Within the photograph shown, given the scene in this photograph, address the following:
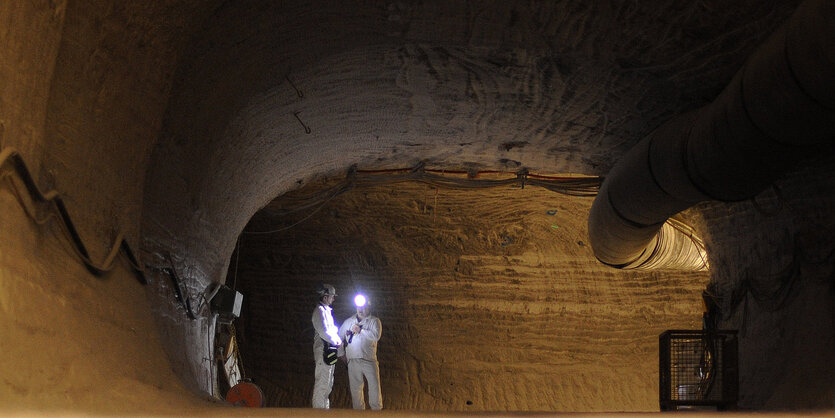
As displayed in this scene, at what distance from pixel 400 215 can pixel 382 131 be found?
2.99 metres

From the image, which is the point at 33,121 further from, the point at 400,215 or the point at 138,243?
the point at 400,215

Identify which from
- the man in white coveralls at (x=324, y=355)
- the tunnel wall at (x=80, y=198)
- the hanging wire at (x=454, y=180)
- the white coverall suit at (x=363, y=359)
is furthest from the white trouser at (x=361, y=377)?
the tunnel wall at (x=80, y=198)

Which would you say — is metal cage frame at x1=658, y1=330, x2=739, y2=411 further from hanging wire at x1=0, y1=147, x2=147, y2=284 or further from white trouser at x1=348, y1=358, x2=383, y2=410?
hanging wire at x1=0, y1=147, x2=147, y2=284

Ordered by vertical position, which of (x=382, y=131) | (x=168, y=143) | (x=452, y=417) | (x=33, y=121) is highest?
(x=382, y=131)

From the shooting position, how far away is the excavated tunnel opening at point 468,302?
9.06 m

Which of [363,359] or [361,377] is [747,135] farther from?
[361,377]

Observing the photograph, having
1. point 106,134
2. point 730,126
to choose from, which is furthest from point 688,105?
point 106,134

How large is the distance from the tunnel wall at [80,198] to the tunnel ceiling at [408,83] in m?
0.44

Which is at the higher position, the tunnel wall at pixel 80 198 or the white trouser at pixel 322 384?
the tunnel wall at pixel 80 198

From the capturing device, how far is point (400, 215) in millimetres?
9055

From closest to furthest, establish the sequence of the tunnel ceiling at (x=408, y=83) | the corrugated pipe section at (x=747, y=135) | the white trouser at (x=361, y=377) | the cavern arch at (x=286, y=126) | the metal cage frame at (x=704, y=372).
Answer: the cavern arch at (x=286, y=126) → the corrugated pipe section at (x=747, y=135) → the tunnel ceiling at (x=408, y=83) → the metal cage frame at (x=704, y=372) → the white trouser at (x=361, y=377)

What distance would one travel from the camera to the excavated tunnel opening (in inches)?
357

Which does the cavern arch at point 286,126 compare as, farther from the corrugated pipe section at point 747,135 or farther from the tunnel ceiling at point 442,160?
the corrugated pipe section at point 747,135

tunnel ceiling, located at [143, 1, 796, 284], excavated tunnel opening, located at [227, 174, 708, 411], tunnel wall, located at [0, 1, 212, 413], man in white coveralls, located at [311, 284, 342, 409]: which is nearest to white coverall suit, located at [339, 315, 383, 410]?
man in white coveralls, located at [311, 284, 342, 409]
